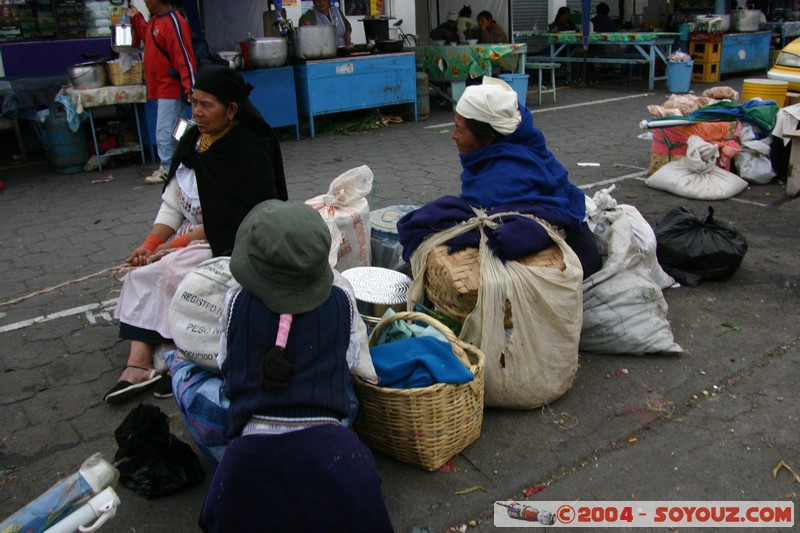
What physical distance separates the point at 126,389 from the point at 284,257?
64.2 inches

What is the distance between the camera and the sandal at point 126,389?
10.7ft

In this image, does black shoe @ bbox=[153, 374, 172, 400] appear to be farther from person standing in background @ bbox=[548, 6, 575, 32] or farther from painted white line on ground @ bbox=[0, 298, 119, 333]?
person standing in background @ bbox=[548, 6, 575, 32]

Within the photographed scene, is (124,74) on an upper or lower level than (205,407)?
upper

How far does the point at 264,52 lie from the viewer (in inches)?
333

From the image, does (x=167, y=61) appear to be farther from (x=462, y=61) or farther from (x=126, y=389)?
(x=462, y=61)

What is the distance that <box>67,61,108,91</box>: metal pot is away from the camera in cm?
739

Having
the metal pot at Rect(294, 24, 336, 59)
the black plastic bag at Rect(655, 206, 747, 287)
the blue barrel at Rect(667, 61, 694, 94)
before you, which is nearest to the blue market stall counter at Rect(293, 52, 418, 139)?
the metal pot at Rect(294, 24, 336, 59)

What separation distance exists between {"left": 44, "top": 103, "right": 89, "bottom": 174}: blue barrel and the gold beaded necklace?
505cm

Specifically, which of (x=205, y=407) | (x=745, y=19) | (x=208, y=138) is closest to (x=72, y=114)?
(x=208, y=138)

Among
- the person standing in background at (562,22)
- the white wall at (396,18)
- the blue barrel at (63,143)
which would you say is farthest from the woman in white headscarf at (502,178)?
the person standing in background at (562,22)

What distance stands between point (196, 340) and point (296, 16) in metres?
9.99

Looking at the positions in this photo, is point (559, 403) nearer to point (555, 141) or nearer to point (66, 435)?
point (66, 435)

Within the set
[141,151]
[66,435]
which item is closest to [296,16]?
[141,151]

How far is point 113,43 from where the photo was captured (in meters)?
7.45
